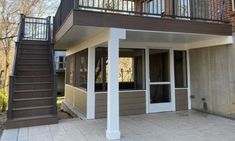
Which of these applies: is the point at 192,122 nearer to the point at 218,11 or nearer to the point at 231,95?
the point at 231,95

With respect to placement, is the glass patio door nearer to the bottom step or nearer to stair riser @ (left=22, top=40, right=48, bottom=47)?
the bottom step

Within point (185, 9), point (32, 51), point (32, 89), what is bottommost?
point (32, 89)

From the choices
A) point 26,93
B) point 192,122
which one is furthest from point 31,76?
point 192,122

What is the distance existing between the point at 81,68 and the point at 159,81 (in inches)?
110

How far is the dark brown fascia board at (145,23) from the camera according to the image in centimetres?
407

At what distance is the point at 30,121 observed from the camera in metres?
5.18

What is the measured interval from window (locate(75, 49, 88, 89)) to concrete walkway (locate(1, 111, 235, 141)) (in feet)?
5.45

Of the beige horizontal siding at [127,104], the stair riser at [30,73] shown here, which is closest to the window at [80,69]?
the beige horizontal siding at [127,104]

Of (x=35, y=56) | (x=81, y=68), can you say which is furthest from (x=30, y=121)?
→ (x=35, y=56)

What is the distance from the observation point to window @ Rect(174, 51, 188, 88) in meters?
7.20

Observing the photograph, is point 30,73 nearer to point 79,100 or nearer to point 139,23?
point 79,100

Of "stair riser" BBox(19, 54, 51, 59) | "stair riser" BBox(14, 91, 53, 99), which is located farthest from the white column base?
"stair riser" BBox(19, 54, 51, 59)

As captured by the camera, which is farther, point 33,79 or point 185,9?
point 185,9

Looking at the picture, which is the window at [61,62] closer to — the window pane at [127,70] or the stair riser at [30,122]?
the window pane at [127,70]
